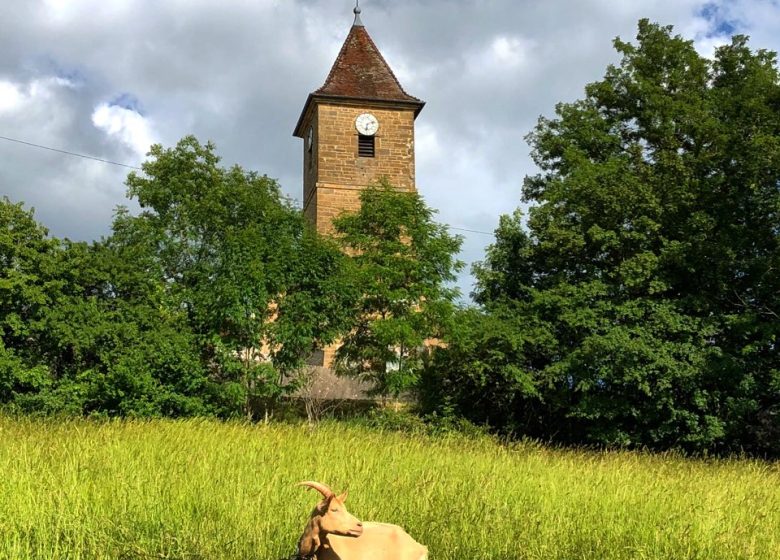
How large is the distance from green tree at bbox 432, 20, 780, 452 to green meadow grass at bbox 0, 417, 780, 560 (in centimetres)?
723

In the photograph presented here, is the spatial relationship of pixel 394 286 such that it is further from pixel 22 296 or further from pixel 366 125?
pixel 366 125

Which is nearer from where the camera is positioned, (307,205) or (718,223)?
(718,223)

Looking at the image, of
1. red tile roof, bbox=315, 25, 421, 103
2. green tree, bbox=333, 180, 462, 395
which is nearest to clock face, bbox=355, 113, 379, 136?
red tile roof, bbox=315, 25, 421, 103

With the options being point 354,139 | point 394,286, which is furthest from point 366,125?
point 394,286

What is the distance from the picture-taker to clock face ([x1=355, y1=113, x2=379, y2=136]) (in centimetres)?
2862

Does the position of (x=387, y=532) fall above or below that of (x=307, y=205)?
below

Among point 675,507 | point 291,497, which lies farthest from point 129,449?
point 675,507

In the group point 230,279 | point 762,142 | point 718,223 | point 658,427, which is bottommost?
point 658,427

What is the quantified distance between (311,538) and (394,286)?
13.3 m

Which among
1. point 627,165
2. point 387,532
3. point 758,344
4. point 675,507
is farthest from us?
point 627,165

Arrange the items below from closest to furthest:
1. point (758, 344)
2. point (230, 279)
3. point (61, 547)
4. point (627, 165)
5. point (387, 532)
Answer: point (387, 532), point (61, 547), point (230, 279), point (758, 344), point (627, 165)

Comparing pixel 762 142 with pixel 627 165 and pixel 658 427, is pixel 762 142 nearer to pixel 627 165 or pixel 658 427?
pixel 627 165

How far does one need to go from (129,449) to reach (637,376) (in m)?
11.3

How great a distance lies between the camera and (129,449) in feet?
25.9
